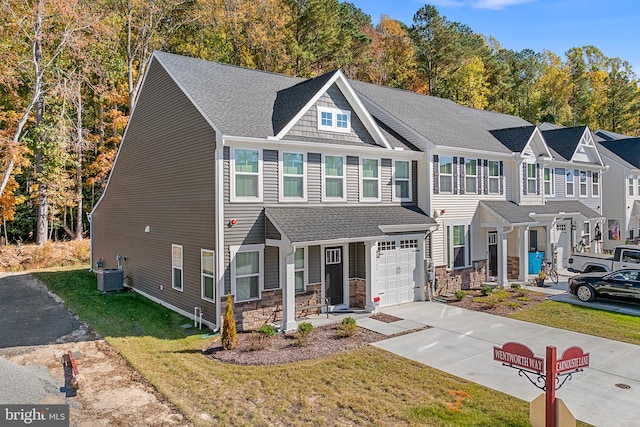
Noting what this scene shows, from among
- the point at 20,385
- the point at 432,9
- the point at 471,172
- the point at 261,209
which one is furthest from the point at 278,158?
the point at 432,9

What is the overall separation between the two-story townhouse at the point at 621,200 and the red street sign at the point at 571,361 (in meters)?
29.8

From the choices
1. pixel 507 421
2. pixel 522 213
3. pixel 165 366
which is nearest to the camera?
pixel 507 421

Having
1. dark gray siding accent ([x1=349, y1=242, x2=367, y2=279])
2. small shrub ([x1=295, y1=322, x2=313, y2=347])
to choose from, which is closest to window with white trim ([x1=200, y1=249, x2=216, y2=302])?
small shrub ([x1=295, y1=322, x2=313, y2=347])

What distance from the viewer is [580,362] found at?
233 inches

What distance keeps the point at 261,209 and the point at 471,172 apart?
1055 cm

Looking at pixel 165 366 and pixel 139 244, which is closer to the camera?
pixel 165 366

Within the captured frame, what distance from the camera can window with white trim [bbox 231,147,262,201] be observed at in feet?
40.9

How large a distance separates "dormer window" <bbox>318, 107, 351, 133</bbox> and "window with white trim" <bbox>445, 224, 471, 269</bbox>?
20.6 feet

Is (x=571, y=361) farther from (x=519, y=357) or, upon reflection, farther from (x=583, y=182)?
(x=583, y=182)

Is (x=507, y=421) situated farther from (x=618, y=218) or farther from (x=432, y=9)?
(x=432, y=9)

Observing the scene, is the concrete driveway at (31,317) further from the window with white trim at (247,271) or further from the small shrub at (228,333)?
the window with white trim at (247,271)

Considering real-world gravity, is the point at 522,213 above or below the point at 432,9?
below

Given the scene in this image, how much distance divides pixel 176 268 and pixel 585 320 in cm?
1352

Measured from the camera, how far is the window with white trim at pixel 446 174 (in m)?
17.6
